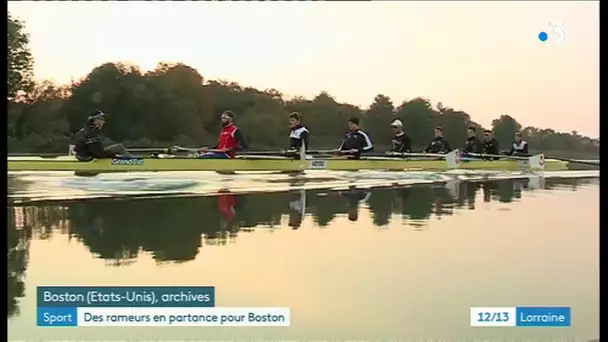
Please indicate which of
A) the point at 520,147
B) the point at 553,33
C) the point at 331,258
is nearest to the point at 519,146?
the point at 520,147

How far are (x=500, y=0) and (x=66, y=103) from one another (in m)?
1.09

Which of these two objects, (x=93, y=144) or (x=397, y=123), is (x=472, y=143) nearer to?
(x=397, y=123)

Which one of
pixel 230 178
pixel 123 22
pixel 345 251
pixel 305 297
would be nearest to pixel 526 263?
pixel 345 251

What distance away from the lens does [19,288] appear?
1484 mm

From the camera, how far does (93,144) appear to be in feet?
5.15

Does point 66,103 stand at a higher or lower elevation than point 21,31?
lower

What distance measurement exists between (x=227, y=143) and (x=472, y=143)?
629 mm

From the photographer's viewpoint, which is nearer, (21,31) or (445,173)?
(21,31)

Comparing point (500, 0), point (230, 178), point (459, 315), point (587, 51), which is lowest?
point (459, 315)

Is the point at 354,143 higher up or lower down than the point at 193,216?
higher up

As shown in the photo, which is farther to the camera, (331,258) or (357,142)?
(357,142)

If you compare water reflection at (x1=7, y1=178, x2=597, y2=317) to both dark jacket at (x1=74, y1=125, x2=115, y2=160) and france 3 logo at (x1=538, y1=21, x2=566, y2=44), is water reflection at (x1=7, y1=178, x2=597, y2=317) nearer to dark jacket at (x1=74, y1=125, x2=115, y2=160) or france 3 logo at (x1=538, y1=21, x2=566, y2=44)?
dark jacket at (x1=74, y1=125, x2=115, y2=160)

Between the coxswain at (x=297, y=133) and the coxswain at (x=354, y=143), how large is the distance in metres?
0.10

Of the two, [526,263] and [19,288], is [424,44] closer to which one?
[526,263]
